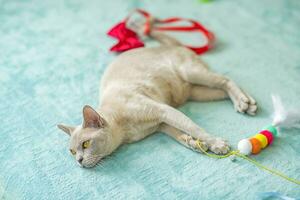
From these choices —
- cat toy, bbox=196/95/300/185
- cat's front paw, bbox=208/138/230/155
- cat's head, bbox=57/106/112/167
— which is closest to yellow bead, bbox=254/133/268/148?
cat toy, bbox=196/95/300/185

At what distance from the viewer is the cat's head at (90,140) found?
5.70ft

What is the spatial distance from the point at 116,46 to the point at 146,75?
0.61 m

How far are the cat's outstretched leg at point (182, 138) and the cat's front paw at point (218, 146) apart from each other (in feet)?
0.09

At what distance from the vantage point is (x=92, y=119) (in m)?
1.76

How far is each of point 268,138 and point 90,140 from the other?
846 millimetres

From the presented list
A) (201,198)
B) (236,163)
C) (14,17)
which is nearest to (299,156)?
(236,163)

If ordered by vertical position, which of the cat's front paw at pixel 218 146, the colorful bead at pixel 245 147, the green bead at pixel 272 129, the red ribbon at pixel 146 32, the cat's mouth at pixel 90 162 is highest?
the red ribbon at pixel 146 32

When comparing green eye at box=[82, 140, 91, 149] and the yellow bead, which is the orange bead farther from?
green eye at box=[82, 140, 91, 149]

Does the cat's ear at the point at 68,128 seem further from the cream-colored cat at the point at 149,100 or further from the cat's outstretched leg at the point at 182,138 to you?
the cat's outstretched leg at the point at 182,138

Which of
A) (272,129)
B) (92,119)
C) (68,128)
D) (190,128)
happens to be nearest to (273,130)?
(272,129)

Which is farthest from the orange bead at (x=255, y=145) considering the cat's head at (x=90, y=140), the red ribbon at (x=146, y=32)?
the red ribbon at (x=146, y=32)

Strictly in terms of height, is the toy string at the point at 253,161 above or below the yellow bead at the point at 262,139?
below

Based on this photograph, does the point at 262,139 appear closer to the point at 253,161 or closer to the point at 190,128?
the point at 253,161

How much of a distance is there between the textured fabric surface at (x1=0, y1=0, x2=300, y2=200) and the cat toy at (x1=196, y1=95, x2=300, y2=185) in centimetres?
3
